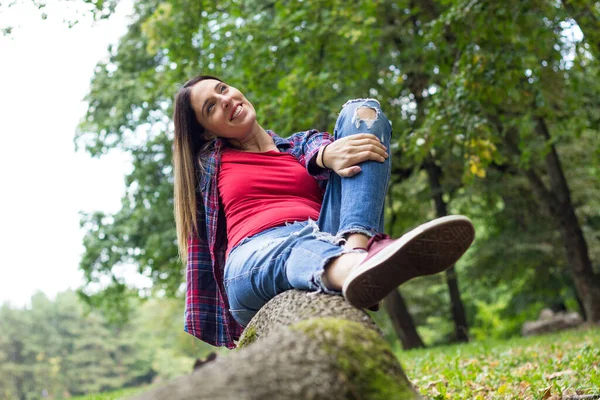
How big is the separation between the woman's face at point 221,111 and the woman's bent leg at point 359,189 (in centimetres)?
57

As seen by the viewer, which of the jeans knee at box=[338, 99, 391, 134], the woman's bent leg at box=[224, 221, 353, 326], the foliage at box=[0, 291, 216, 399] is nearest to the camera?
the woman's bent leg at box=[224, 221, 353, 326]

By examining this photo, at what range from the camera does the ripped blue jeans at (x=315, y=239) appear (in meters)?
2.53

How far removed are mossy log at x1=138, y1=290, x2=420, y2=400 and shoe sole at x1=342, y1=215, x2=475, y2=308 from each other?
10cm

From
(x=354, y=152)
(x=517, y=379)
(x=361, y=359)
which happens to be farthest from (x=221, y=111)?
(x=517, y=379)

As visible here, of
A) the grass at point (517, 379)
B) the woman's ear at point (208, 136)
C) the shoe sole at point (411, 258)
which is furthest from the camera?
the grass at point (517, 379)

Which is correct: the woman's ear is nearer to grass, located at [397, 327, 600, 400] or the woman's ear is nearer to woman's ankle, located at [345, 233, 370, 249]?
woman's ankle, located at [345, 233, 370, 249]

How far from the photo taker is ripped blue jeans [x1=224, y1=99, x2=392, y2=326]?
253 centimetres

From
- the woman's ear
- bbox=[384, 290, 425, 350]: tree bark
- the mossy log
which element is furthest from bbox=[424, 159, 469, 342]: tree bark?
the mossy log

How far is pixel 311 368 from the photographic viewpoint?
1746mm

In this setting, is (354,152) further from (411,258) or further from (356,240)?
(411,258)

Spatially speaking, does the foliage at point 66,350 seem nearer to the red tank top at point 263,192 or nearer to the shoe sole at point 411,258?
the red tank top at point 263,192

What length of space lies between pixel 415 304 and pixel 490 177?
697cm

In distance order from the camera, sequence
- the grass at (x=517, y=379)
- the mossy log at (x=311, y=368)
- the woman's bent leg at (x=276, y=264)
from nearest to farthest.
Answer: the mossy log at (x=311, y=368) < the woman's bent leg at (x=276, y=264) < the grass at (x=517, y=379)

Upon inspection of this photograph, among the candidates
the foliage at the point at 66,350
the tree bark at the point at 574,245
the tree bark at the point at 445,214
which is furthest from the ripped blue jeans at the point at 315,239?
the foliage at the point at 66,350
